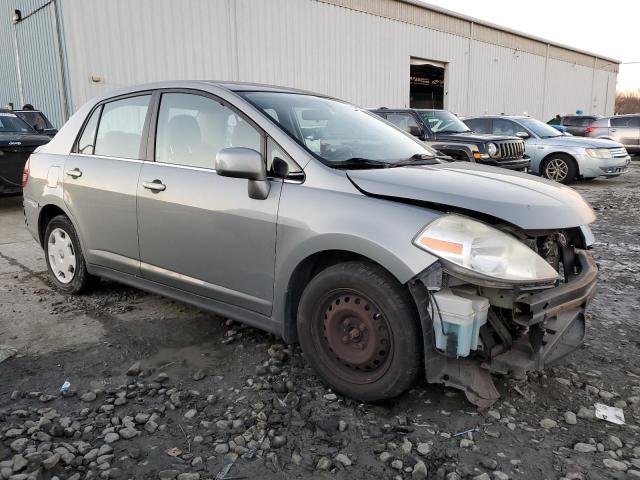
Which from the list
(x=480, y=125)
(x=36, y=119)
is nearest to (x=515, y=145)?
(x=480, y=125)

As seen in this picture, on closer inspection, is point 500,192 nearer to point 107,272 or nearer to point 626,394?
point 626,394

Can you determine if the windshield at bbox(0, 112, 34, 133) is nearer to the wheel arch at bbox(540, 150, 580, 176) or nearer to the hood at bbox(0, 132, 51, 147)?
the hood at bbox(0, 132, 51, 147)

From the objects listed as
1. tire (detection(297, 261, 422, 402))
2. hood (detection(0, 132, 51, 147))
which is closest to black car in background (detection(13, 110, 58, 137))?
hood (detection(0, 132, 51, 147))

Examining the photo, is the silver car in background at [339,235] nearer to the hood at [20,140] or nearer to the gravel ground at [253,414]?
the gravel ground at [253,414]

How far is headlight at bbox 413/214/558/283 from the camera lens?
231cm

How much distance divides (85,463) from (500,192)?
2.29 meters

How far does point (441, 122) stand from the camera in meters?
10.0

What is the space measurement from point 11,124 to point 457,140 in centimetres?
822

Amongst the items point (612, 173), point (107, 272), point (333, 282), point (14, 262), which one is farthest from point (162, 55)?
point (333, 282)

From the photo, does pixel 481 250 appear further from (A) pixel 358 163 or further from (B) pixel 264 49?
(B) pixel 264 49

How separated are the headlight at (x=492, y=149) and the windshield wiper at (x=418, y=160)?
5828 millimetres

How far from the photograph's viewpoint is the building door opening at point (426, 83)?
22422 mm

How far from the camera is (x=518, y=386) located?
285 centimetres

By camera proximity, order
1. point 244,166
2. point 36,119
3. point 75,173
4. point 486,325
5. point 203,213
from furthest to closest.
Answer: point 36,119 → point 75,173 → point 203,213 → point 244,166 → point 486,325
